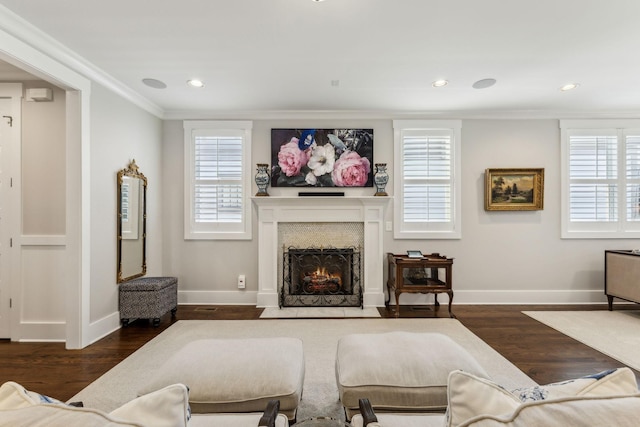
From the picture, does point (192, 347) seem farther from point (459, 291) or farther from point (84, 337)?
point (459, 291)

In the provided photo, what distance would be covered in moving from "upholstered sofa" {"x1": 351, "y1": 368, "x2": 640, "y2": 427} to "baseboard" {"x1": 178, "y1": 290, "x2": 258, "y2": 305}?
12.3 ft

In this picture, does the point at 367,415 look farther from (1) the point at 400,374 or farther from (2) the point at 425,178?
(2) the point at 425,178

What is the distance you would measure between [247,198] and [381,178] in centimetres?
195

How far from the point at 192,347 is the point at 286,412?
74cm

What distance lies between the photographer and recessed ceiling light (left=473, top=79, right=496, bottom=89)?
12.0ft

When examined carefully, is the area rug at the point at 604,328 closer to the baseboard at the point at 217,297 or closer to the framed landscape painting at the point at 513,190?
the framed landscape painting at the point at 513,190

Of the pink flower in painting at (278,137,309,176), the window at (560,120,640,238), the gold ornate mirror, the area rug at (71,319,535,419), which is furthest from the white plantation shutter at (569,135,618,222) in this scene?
the gold ornate mirror

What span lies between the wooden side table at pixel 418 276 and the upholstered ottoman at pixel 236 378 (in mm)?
2523

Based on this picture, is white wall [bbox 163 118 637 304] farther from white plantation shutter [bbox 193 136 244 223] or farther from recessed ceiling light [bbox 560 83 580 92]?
recessed ceiling light [bbox 560 83 580 92]

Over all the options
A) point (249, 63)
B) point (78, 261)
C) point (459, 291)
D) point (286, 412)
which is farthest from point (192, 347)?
point (459, 291)

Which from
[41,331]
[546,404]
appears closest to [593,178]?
[546,404]

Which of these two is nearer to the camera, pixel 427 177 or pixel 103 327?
pixel 103 327

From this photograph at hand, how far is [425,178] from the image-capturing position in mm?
4781

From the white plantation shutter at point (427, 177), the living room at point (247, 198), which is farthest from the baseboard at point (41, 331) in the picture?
the white plantation shutter at point (427, 177)
